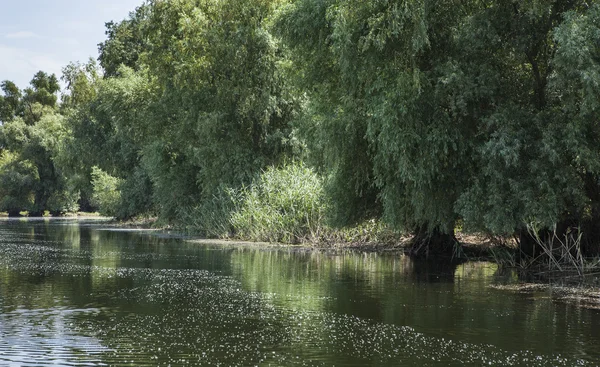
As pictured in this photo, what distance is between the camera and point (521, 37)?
24.0 metres

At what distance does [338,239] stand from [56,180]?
251 feet

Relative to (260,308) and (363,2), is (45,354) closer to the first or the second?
(260,308)

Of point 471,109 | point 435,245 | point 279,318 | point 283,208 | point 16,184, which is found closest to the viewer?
point 279,318

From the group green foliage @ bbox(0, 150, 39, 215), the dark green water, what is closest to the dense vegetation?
the dark green water

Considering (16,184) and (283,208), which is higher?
(16,184)

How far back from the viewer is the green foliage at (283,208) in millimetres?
37656

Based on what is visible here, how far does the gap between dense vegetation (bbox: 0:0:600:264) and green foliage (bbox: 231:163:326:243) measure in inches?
4.1

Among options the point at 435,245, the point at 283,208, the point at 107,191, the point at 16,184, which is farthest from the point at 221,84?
the point at 16,184

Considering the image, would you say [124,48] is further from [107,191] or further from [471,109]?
[471,109]

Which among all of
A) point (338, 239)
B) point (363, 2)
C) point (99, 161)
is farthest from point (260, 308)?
point (99, 161)

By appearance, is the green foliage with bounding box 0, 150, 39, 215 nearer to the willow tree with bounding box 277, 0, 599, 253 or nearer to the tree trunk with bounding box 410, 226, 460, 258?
the tree trunk with bounding box 410, 226, 460, 258

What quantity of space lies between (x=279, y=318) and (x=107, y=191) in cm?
6187

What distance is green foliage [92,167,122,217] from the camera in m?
73.3

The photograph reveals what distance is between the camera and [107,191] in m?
75.3
